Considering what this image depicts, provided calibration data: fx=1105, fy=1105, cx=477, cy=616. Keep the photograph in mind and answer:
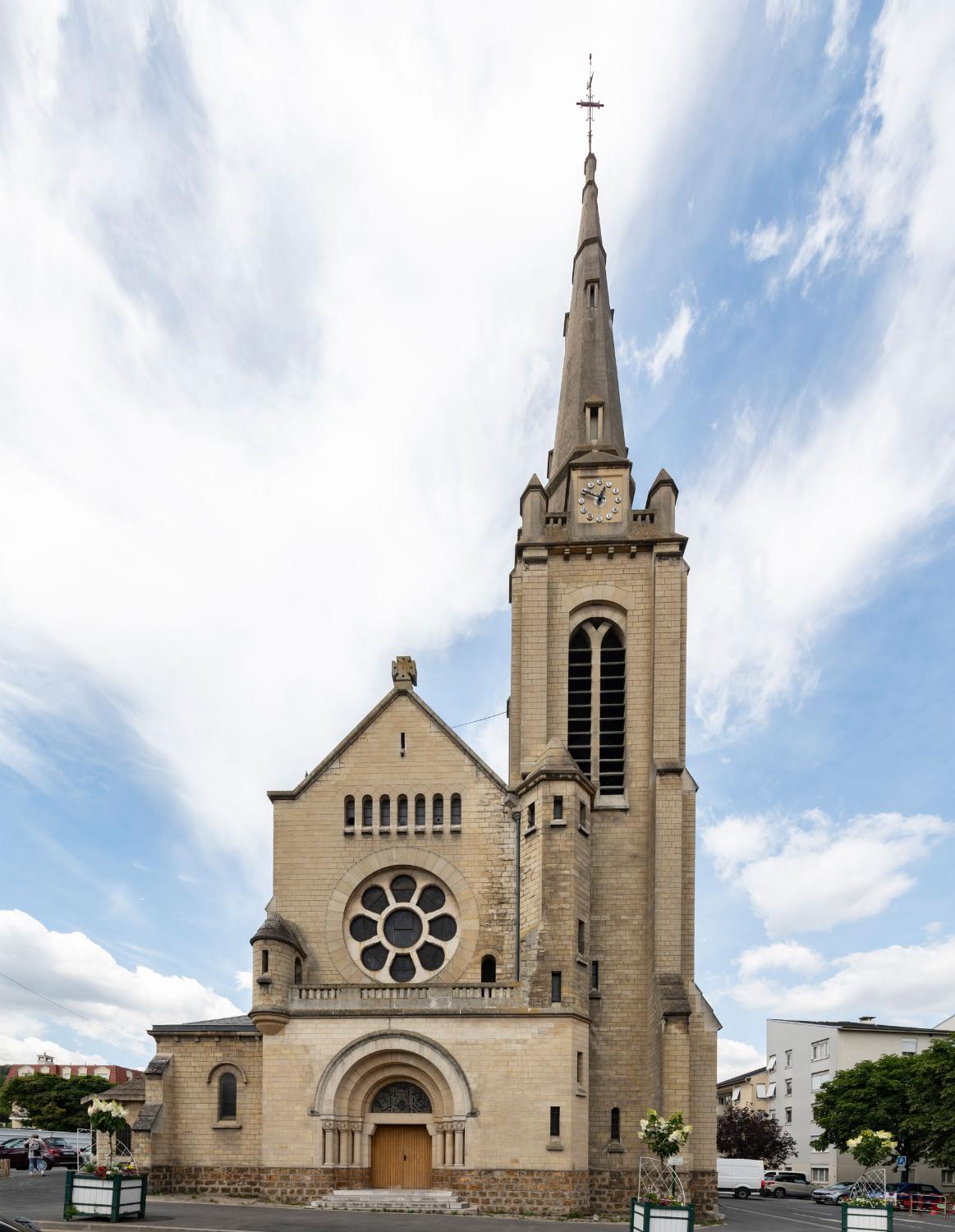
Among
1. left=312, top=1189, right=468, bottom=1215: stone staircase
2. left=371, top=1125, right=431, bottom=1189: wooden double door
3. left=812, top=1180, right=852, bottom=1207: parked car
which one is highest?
left=371, top=1125, right=431, bottom=1189: wooden double door

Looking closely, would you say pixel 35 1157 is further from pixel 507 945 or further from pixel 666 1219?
pixel 666 1219

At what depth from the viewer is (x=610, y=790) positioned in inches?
1484

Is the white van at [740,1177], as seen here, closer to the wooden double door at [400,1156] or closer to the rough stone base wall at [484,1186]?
the rough stone base wall at [484,1186]

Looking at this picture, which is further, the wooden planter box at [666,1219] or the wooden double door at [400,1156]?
the wooden double door at [400,1156]

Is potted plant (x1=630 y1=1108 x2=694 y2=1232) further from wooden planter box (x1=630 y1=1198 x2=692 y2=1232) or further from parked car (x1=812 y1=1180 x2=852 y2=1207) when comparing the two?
parked car (x1=812 y1=1180 x2=852 y2=1207)

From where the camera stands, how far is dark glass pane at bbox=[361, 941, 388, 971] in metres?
35.0

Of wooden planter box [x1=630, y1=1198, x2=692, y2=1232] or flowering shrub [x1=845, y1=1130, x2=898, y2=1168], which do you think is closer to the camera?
wooden planter box [x1=630, y1=1198, x2=692, y2=1232]

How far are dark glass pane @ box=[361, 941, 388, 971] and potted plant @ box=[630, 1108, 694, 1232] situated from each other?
969 cm

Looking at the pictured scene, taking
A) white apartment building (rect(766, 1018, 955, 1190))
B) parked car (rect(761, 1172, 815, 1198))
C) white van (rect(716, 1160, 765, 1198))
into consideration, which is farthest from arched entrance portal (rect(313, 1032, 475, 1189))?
white apartment building (rect(766, 1018, 955, 1190))

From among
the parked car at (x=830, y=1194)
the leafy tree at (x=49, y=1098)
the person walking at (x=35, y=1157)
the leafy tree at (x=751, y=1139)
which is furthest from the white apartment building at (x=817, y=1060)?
the leafy tree at (x=49, y=1098)

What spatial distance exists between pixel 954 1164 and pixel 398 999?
34.5 meters

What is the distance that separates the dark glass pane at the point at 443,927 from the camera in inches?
1384

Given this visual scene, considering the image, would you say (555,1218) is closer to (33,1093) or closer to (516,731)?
(516,731)

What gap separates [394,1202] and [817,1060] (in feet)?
208
